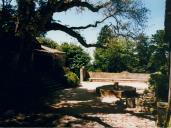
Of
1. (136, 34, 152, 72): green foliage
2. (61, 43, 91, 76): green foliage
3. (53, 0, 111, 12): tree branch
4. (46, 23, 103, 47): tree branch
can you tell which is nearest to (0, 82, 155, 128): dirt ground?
(46, 23, 103, 47): tree branch

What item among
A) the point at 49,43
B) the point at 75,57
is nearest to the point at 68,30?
the point at 75,57

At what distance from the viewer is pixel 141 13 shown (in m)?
25.1

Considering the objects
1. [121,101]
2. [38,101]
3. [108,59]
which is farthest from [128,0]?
[108,59]

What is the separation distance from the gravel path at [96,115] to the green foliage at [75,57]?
20707 millimetres

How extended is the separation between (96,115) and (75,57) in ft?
91.3

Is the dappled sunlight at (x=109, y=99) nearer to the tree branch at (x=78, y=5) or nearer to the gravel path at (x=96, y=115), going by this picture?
the gravel path at (x=96, y=115)

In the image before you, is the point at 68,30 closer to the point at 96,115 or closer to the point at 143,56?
the point at 96,115

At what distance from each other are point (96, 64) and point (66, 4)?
33171mm

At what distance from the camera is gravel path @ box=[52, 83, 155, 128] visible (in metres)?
14.7

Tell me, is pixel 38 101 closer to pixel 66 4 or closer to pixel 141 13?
pixel 66 4

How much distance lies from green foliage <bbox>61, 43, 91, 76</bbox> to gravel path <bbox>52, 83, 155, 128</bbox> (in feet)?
67.9

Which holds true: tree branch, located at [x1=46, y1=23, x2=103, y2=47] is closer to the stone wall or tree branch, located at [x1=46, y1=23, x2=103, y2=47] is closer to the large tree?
the large tree

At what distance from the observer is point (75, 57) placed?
4428 cm

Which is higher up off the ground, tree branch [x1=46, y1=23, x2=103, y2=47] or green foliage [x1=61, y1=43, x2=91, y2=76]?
tree branch [x1=46, y1=23, x2=103, y2=47]
